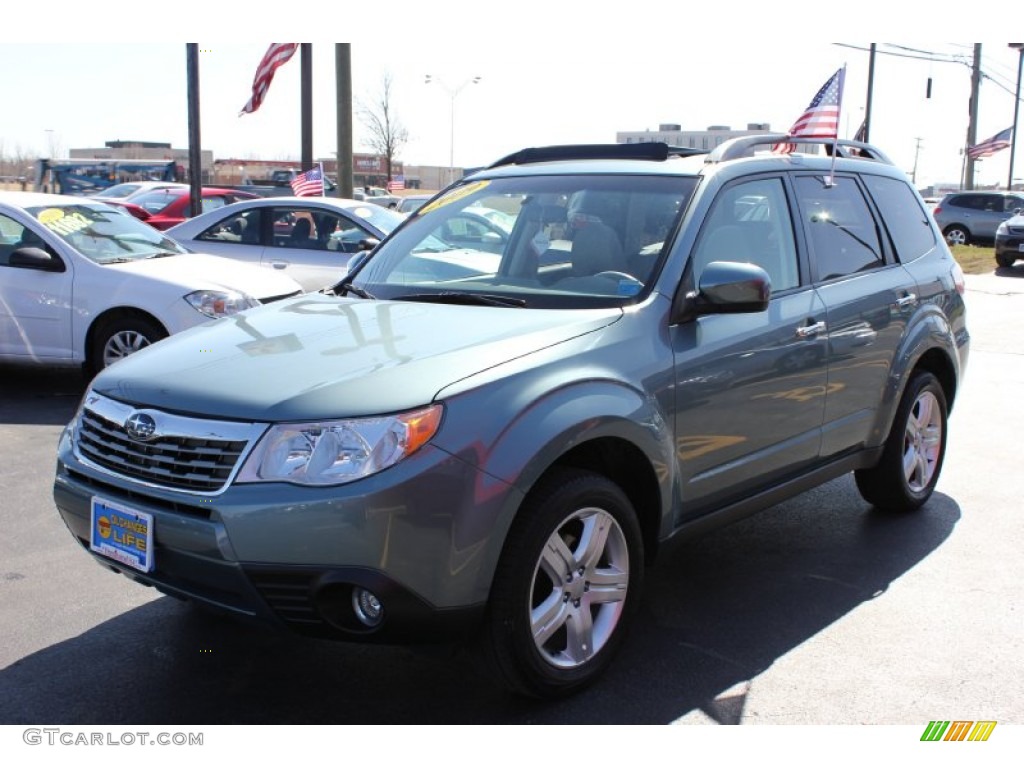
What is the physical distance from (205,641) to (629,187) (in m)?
2.39

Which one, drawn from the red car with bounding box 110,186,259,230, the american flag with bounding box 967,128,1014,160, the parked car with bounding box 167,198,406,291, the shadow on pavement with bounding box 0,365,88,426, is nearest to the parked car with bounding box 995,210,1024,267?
the american flag with bounding box 967,128,1014,160

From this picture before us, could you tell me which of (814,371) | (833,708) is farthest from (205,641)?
(814,371)

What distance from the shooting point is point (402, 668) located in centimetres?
367

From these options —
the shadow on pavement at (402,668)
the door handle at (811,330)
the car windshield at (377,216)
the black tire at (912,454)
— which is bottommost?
the shadow on pavement at (402,668)

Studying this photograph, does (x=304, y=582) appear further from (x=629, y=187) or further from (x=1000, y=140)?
(x=1000, y=140)

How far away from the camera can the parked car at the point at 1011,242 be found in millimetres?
21469

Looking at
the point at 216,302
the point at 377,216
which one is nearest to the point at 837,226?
the point at 216,302

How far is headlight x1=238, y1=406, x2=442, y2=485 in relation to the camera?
9.53 ft

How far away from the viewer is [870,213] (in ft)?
17.0

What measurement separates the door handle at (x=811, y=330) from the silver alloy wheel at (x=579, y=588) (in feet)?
4.39

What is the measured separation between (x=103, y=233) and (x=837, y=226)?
6176 mm

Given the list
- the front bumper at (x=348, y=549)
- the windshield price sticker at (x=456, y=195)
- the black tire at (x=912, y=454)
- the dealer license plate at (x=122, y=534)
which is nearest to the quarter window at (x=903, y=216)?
the black tire at (x=912, y=454)

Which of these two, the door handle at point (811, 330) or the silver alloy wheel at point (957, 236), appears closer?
the door handle at point (811, 330)

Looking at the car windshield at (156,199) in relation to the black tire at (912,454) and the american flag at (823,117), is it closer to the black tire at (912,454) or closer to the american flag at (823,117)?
the american flag at (823,117)
